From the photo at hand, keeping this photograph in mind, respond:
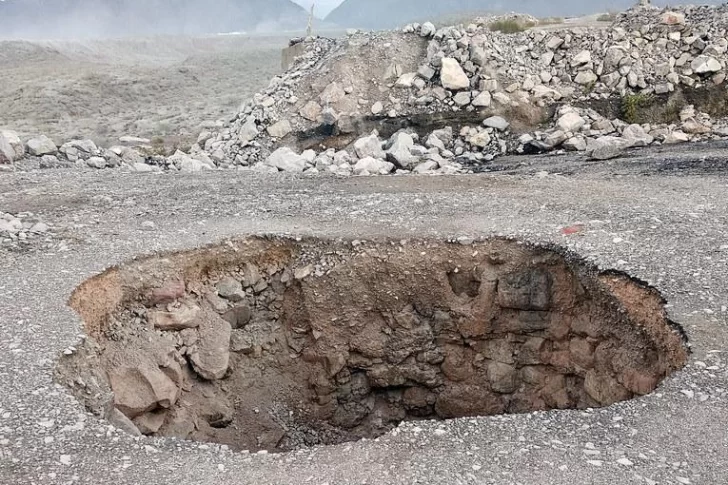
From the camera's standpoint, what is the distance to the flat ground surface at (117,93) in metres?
23.9

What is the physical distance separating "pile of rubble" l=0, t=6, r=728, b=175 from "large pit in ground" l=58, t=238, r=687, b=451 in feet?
19.9

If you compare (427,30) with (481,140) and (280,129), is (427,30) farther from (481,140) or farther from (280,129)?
(280,129)

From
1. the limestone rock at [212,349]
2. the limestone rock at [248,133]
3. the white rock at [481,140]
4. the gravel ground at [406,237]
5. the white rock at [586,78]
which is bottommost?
the limestone rock at [212,349]

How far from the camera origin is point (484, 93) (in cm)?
1541

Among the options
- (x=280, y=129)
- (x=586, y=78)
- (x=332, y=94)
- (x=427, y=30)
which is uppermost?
(x=427, y=30)

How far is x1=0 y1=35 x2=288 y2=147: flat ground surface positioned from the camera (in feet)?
78.4

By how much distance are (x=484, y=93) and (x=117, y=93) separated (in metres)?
21.5

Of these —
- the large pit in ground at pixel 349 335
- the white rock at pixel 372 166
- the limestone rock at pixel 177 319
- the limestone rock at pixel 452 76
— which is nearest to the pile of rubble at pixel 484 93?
the limestone rock at pixel 452 76

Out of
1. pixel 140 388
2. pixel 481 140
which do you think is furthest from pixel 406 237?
pixel 481 140

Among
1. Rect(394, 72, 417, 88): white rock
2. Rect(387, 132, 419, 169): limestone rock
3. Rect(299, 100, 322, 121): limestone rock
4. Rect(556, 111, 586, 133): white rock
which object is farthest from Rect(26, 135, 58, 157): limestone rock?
Rect(556, 111, 586, 133): white rock

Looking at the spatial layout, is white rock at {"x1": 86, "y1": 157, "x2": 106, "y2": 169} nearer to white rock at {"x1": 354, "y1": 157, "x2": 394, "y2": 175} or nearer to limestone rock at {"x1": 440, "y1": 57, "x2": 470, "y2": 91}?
white rock at {"x1": 354, "y1": 157, "x2": 394, "y2": 175}

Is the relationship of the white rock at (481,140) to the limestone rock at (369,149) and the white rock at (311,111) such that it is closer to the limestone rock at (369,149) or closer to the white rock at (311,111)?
the limestone rock at (369,149)

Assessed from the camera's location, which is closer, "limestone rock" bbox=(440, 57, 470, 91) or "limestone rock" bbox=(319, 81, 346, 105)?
"limestone rock" bbox=(440, 57, 470, 91)

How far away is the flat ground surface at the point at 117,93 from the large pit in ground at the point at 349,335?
43.7 ft
